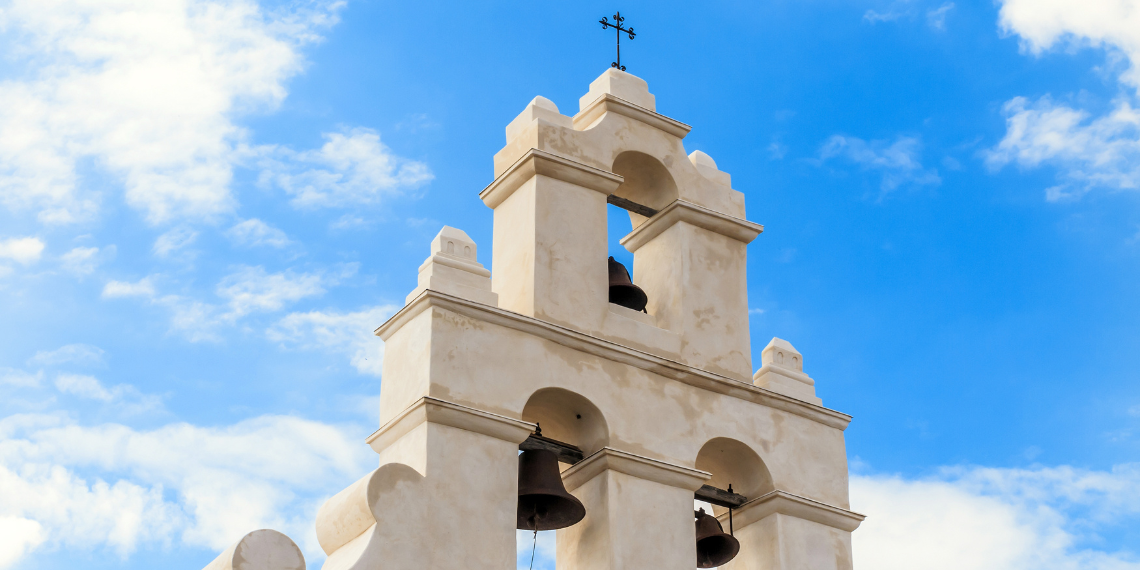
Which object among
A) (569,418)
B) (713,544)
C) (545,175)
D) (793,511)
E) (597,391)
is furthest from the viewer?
(545,175)

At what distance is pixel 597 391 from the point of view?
13148 mm

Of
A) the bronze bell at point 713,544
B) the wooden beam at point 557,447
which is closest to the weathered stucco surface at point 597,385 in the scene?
the wooden beam at point 557,447

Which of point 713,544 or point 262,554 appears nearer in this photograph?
point 262,554

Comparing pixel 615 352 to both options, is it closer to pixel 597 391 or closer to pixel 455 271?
pixel 597 391

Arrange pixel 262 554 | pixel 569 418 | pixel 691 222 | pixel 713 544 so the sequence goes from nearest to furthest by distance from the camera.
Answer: pixel 262 554, pixel 569 418, pixel 713 544, pixel 691 222

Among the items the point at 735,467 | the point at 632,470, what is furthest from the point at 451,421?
the point at 735,467

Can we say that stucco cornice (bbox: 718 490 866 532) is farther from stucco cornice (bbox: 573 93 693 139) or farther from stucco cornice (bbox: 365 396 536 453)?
stucco cornice (bbox: 573 93 693 139)

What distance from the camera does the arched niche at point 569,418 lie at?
1309cm

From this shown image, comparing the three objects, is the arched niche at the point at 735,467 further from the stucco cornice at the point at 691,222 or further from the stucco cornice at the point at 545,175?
the stucco cornice at the point at 545,175

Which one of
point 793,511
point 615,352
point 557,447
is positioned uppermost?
point 615,352

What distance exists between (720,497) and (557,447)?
1603mm

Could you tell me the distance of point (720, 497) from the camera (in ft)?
45.6

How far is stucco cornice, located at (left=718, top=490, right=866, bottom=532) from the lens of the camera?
1373cm

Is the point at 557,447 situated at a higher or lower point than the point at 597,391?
lower
